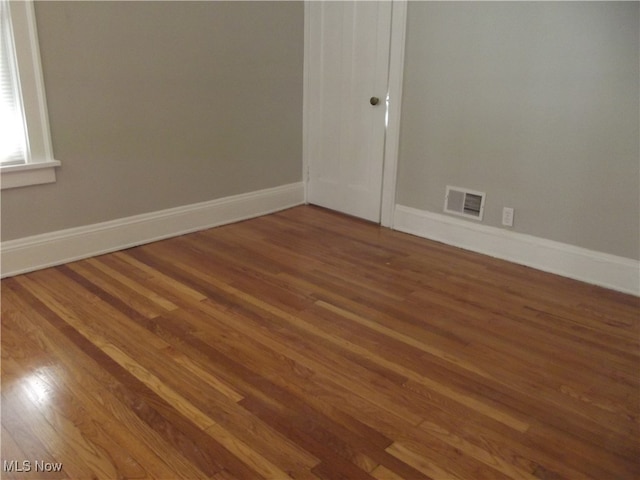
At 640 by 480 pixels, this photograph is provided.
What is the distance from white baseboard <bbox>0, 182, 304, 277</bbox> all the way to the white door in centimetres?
40

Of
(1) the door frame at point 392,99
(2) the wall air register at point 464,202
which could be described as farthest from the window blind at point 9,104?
(2) the wall air register at point 464,202

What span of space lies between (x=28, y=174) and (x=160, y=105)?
36.1 inches

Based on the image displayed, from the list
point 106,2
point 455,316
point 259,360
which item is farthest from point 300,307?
point 106,2

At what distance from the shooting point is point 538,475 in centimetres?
175

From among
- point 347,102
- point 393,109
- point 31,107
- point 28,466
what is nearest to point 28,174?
point 31,107

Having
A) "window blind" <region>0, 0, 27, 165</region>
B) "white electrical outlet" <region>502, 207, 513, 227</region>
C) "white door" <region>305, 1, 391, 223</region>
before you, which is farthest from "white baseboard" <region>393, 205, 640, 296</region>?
"window blind" <region>0, 0, 27, 165</region>

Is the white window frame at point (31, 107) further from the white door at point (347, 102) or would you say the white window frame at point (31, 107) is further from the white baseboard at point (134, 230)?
the white door at point (347, 102)

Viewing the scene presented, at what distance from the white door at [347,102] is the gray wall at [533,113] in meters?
0.24

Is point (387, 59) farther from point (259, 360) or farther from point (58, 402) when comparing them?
point (58, 402)

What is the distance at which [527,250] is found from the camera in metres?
3.45

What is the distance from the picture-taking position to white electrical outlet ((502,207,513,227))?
11.4 ft

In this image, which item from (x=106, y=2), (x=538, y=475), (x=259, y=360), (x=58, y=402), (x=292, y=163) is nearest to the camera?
(x=538, y=475)

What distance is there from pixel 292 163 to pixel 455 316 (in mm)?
2182

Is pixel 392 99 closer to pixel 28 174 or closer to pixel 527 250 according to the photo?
pixel 527 250
